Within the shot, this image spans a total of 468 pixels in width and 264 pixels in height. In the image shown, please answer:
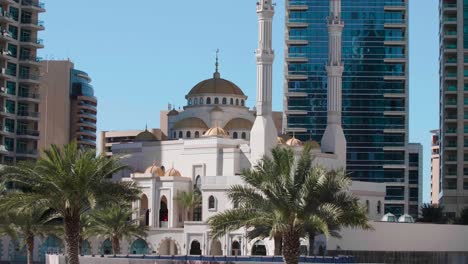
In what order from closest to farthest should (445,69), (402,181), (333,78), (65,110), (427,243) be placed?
(427,243) < (333,78) < (445,69) < (402,181) < (65,110)

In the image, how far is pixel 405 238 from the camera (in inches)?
3563

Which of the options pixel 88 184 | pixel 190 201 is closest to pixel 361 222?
pixel 88 184

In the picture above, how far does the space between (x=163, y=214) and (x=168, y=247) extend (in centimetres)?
332

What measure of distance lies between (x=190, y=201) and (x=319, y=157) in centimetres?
1334

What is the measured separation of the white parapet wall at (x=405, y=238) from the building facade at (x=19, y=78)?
115 ft

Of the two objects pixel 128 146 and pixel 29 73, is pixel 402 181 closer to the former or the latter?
pixel 128 146

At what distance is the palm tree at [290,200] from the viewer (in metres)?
46.8

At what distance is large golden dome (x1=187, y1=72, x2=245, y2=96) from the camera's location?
113500 mm

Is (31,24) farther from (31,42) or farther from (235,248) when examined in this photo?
(235,248)

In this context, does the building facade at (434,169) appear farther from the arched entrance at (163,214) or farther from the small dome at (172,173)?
the arched entrance at (163,214)

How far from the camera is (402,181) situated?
136m

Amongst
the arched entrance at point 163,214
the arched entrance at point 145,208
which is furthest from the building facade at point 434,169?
the arched entrance at point 145,208

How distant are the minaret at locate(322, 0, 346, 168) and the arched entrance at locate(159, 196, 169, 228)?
17.1 m

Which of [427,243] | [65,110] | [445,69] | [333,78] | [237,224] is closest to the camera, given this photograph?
[237,224]
